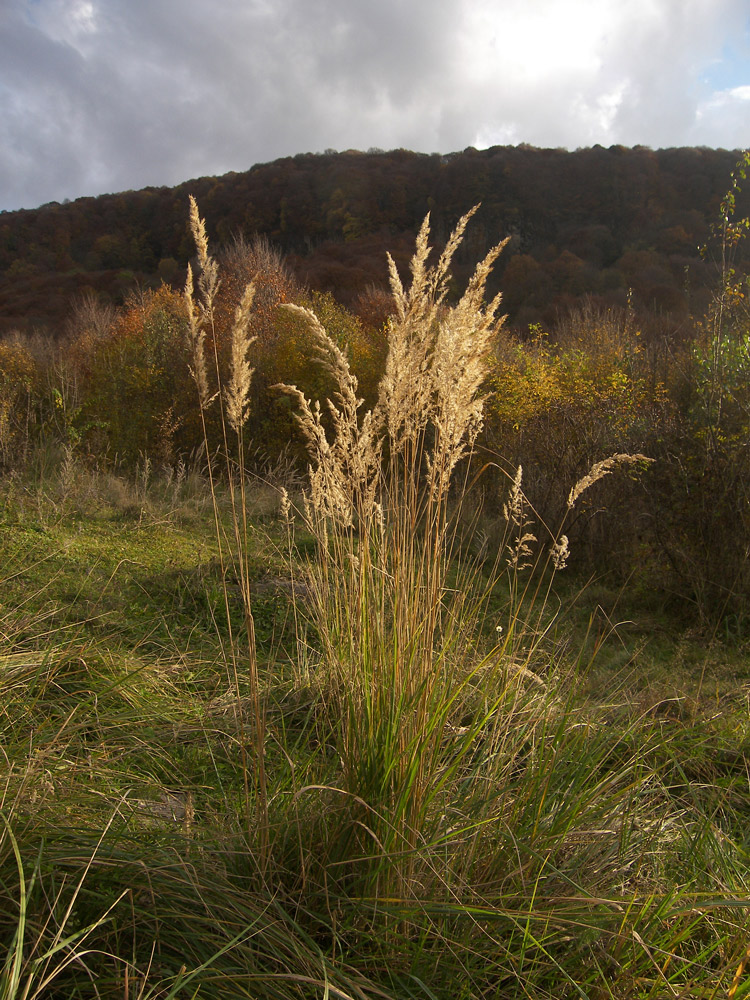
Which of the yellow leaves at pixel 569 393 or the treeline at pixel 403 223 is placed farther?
the treeline at pixel 403 223

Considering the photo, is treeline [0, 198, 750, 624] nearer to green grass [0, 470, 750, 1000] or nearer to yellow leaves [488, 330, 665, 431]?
yellow leaves [488, 330, 665, 431]

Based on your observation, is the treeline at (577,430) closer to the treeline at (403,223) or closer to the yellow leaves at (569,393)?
the yellow leaves at (569,393)

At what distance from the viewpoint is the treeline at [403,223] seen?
97.7 feet

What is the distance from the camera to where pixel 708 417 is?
567 centimetres

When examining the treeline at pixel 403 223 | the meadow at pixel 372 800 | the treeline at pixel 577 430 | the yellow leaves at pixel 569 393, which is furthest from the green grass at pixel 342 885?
the treeline at pixel 403 223

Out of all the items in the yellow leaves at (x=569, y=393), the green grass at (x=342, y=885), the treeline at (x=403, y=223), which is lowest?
the green grass at (x=342, y=885)

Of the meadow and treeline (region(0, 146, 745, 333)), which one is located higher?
treeline (region(0, 146, 745, 333))

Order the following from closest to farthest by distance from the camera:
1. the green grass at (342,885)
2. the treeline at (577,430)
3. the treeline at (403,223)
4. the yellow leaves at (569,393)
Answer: the green grass at (342,885)
the treeline at (577,430)
the yellow leaves at (569,393)
the treeline at (403,223)

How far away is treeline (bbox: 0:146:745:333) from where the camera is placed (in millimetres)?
29766

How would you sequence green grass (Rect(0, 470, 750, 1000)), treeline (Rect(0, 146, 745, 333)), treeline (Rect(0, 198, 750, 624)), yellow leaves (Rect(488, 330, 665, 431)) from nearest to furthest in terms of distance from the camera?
green grass (Rect(0, 470, 750, 1000))
treeline (Rect(0, 198, 750, 624))
yellow leaves (Rect(488, 330, 665, 431))
treeline (Rect(0, 146, 745, 333))

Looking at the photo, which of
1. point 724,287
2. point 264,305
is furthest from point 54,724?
point 264,305

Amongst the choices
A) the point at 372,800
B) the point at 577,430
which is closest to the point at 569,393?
the point at 577,430

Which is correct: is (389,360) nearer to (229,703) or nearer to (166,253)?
(229,703)

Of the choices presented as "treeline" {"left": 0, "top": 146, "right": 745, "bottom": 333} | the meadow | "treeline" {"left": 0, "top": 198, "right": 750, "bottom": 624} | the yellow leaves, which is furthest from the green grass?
"treeline" {"left": 0, "top": 146, "right": 745, "bottom": 333}
